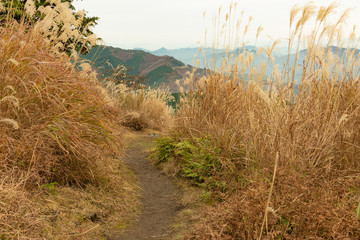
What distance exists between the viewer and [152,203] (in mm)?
4387

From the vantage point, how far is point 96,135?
3996 millimetres

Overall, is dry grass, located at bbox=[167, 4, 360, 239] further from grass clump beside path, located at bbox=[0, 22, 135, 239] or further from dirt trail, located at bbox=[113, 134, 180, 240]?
grass clump beside path, located at bbox=[0, 22, 135, 239]

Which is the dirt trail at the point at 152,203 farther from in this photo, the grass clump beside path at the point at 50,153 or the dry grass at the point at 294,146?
the dry grass at the point at 294,146

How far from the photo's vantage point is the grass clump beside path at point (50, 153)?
2734mm

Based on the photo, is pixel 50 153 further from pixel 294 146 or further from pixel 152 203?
pixel 294 146

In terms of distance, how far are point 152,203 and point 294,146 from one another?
6.90 feet

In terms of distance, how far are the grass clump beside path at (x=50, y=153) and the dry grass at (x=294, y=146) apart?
132 cm

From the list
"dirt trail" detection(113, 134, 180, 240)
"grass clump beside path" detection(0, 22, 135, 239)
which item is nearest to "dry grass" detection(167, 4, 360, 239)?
"dirt trail" detection(113, 134, 180, 240)

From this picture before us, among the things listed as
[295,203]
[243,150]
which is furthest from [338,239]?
[243,150]

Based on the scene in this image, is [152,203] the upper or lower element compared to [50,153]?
lower

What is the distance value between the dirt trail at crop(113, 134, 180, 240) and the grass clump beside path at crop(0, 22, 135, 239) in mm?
221

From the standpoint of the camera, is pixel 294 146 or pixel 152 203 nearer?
pixel 294 146

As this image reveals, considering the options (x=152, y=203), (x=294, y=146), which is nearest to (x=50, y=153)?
(x=152, y=203)

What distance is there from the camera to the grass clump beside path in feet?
8.97
